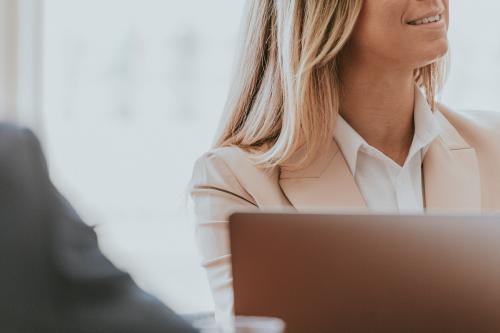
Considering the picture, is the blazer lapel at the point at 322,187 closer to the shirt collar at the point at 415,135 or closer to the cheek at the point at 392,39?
the shirt collar at the point at 415,135

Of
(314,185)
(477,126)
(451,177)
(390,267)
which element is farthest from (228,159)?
(390,267)

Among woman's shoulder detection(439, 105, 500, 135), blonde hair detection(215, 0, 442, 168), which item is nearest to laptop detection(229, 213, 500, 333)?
blonde hair detection(215, 0, 442, 168)

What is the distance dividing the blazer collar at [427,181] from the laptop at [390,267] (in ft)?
2.26

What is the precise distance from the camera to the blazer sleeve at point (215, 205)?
1.61 m

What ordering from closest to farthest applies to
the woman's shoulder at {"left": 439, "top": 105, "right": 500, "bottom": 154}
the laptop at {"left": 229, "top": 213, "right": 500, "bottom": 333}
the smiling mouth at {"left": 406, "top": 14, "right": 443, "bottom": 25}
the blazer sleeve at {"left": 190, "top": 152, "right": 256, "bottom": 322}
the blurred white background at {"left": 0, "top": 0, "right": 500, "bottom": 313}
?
the laptop at {"left": 229, "top": 213, "right": 500, "bottom": 333}, the blazer sleeve at {"left": 190, "top": 152, "right": 256, "bottom": 322}, the smiling mouth at {"left": 406, "top": 14, "right": 443, "bottom": 25}, the woman's shoulder at {"left": 439, "top": 105, "right": 500, "bottom": 154}, the blurred white background at {"left": 0, "top": 0, "right": 500, "bottom": 313}

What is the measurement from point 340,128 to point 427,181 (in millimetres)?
214

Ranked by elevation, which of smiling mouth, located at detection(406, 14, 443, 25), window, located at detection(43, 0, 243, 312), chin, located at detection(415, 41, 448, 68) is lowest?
window, located at detection(43, 0, 243, 312)

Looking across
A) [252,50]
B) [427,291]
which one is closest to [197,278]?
[252,50]

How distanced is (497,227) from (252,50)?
941mm

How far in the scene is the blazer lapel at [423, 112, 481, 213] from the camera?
5.72ft

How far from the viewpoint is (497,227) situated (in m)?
0.97

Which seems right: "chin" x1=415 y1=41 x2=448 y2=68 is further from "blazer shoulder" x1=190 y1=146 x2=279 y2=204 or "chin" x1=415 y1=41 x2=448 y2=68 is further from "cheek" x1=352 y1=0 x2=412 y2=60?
"blazer shoulder" x1=190 y1=146 x2=279 y2=204

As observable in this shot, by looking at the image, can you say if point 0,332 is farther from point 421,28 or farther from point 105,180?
point 105,180

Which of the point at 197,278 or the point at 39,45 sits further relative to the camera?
the point at 197,278
